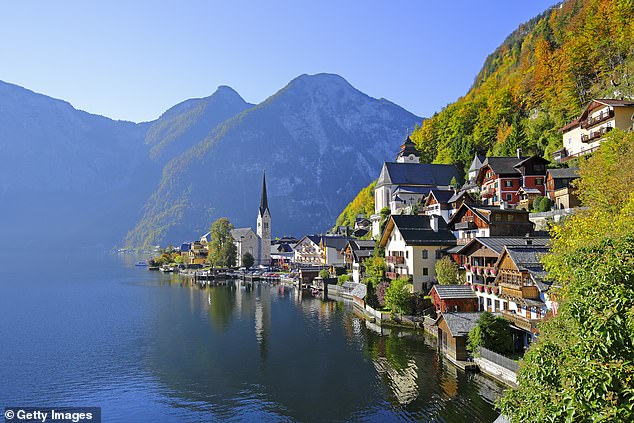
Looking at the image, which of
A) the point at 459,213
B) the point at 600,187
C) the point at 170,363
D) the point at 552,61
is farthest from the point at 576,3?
the point at 170,363

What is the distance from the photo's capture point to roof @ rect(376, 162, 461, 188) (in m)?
98.6

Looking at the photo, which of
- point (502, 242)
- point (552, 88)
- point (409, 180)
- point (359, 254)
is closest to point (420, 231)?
point (502, 242)

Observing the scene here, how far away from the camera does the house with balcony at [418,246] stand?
51.9 meters

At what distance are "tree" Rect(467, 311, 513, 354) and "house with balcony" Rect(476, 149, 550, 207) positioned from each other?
29.5 metres

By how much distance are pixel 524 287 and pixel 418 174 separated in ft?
228

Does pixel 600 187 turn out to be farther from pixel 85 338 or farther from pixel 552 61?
pixel 552 61

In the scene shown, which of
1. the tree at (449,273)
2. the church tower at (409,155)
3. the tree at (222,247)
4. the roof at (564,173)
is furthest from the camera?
the tree at (222,247)

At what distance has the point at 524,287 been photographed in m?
32.7

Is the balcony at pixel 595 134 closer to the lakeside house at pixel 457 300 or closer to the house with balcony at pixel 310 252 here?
the lakeside house at pixel 457 300

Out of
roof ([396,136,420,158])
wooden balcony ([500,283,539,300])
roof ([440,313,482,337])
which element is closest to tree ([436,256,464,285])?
roof ([440,313,482,337])

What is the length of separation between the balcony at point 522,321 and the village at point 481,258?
76 millimetres

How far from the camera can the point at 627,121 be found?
2041 inches

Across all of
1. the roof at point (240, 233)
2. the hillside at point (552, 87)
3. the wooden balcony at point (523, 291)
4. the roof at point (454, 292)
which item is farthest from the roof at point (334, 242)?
the wooden balcony at point (523, 291)

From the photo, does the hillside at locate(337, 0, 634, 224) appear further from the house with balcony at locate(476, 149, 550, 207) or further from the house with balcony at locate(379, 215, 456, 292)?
→ the house with balcony at locate(379, 215, 456, 292)
